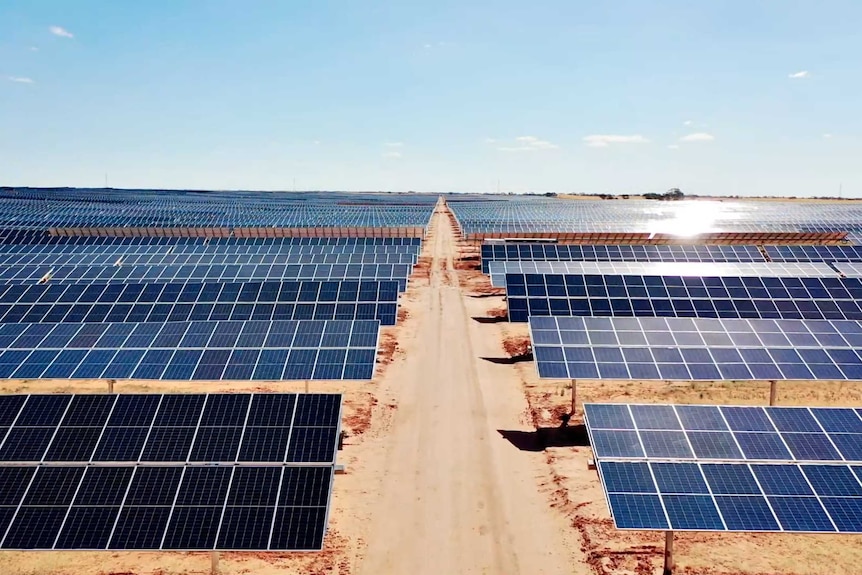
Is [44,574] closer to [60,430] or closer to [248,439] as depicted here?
[60,430]

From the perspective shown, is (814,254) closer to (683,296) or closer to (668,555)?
(683,296)

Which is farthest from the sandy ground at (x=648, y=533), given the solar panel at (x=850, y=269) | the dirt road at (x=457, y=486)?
the solar panel at (x=850, y=269)

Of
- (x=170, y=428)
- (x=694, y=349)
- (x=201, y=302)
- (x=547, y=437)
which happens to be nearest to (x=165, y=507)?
(x=170, y=428)

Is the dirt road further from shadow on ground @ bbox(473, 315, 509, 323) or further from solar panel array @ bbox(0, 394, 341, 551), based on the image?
shadow on ground @ bbox(473, 315, 509, 323)

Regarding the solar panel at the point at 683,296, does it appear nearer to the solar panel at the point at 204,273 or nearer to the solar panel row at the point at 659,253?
the solar panel at the point at 204,273

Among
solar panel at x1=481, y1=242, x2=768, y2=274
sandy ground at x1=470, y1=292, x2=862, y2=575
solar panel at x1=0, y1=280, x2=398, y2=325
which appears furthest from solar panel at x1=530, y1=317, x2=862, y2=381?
solar panel at x1=481, y1=242, x2=768, y2=274

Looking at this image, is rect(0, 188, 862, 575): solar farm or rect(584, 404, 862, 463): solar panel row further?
rect(584, 404, 862, 463): solar panel row

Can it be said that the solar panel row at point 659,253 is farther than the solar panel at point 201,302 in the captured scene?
Yes
